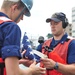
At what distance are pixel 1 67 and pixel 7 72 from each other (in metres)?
0.12

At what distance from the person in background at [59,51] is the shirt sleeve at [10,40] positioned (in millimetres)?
1318

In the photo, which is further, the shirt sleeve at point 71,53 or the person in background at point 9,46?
the shirt sleeve at point 71,53

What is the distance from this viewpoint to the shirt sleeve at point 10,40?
97.7 inches

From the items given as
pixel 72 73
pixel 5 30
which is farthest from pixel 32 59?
pixel 72 73

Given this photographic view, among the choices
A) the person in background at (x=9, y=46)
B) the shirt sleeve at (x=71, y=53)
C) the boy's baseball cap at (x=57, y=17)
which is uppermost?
the boy's baseball cap at (x=57, y=17)

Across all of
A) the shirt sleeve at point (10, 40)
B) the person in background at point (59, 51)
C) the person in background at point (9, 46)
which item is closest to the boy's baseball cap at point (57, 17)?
A: the person in background at point (59, 51)

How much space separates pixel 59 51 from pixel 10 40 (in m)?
1.68

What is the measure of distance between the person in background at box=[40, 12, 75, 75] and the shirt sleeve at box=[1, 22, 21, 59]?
4.32 feet

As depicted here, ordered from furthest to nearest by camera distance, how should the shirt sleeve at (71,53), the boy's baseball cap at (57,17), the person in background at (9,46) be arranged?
1. the boy's baseball cap at (57,17)
2. the shirt sleeve at (71,53)
3. the person in background at (9,46)

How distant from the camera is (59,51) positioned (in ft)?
13.3

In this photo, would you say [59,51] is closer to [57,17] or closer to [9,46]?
[57,17]

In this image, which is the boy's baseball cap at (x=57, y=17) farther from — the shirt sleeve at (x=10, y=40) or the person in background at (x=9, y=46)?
the shirt sleeve at (x=10, y=40)

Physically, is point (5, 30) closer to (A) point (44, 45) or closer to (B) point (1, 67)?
(B) point (1, 67)

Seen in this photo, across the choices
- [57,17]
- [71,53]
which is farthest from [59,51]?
[57,17]
